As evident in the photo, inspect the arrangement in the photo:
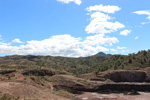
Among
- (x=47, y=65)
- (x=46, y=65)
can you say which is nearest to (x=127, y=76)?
(x=46, y=65)

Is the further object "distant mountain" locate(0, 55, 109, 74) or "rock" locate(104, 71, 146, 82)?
"distant mountain" locate(0, 55, 109, 74)

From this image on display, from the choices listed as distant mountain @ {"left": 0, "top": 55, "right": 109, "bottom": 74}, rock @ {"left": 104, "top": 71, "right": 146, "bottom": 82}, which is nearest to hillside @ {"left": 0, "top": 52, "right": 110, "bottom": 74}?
distant mountain @ {"left": 0, "top": 55, "right": 109, "bottom": 74}

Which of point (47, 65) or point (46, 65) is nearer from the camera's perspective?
point (46, 65)

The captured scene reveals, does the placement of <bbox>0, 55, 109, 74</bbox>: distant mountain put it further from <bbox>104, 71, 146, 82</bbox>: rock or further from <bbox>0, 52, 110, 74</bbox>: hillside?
<bbox>104, 71, 146, 82</bbox>: rock

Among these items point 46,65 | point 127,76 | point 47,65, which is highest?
point 46,65

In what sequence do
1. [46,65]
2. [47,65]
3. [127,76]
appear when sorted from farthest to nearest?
[47,65] → [46,65] → [127,76]

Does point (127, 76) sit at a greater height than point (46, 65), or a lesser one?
lesser

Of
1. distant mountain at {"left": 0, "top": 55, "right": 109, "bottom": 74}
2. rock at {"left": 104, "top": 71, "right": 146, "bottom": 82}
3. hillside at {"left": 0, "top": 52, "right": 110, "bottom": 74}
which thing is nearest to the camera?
rock at {"left": 104, "top": 71, "right": 146, "bottom": 82}

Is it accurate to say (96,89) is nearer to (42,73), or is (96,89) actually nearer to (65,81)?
(65,81)

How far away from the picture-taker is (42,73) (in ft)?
158

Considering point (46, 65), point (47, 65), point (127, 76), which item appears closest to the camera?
point (127, 76)

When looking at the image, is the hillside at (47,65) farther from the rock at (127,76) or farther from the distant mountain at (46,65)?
the rock at (127,76)

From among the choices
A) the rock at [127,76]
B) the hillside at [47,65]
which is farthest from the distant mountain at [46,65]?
the rock at [127,76]

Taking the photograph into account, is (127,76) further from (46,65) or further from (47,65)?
(47,65)
